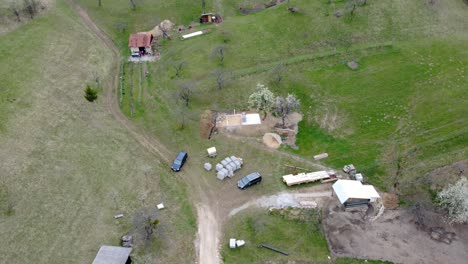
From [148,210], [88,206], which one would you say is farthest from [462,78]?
[88,206]

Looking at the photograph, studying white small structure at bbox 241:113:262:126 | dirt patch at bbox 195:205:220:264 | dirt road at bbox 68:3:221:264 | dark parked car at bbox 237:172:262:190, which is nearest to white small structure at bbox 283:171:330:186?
dark parked car at bbox 237:172:262:190

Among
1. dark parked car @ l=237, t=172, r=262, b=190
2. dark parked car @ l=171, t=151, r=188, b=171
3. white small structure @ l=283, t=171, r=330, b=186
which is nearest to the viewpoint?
dark parked car @ l=237, t=172, r=262, b=190

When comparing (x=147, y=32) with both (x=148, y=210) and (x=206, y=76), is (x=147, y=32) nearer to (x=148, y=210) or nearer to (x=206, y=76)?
(x=206, y=76)

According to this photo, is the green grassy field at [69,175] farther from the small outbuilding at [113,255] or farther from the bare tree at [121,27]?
the bare tree at [121,27]

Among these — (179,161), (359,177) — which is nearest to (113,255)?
(179,161)

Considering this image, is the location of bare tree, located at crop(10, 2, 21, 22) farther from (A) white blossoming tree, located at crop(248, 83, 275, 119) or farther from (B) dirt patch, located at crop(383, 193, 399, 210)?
(B) dirt patch, located at crop(383, 193, 399, 210)

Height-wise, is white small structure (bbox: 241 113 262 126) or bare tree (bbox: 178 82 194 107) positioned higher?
bare tree (bbox: 178 82 194 107)

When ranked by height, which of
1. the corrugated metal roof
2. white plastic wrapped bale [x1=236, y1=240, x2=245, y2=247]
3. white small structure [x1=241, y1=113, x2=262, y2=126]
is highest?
white small structure [x1=241, y1=113, x2=262, y2=126]
